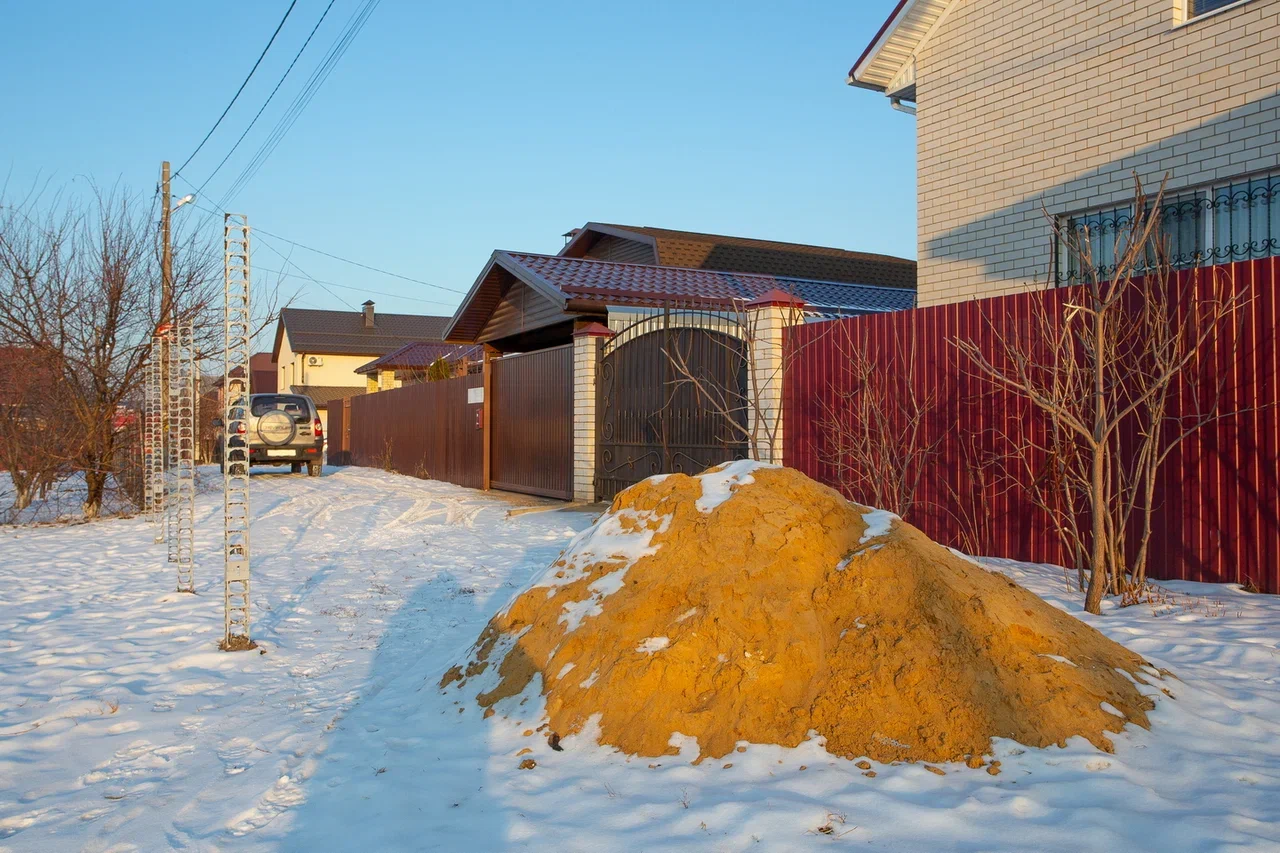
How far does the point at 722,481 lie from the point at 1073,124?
22.5 ft

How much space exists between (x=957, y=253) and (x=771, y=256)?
39.3 ft

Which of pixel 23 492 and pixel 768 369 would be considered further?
pixel 23 492

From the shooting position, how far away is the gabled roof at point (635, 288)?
14336mm

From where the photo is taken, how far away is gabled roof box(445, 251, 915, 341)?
1434 cm

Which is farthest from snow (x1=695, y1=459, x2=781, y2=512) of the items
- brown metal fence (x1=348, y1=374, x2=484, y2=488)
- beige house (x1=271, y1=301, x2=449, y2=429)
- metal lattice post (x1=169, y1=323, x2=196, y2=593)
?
beige house (x1=271, y1=301, x2=449, y2=429)

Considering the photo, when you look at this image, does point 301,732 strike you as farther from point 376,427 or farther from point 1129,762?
point 376,427

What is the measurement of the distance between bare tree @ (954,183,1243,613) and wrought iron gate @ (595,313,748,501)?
3.21m

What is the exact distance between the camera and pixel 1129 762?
359 centimetres

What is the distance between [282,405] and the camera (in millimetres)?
21281

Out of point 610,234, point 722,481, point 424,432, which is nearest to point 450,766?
point 722,481

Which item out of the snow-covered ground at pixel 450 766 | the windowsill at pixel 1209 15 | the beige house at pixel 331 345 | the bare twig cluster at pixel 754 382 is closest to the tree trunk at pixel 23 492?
the snow-covered ground at pixel 450 766

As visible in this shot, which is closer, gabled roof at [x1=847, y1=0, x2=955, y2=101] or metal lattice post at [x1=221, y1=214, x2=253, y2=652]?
metal lattice post at [x1=221, y1=214, x2=253, y2=652]

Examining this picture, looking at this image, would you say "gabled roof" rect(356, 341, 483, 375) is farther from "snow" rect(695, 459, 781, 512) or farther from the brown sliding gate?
"snow" rect(695, 459, 781, 512)

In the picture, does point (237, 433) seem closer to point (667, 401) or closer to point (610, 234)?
point (667, 401)
